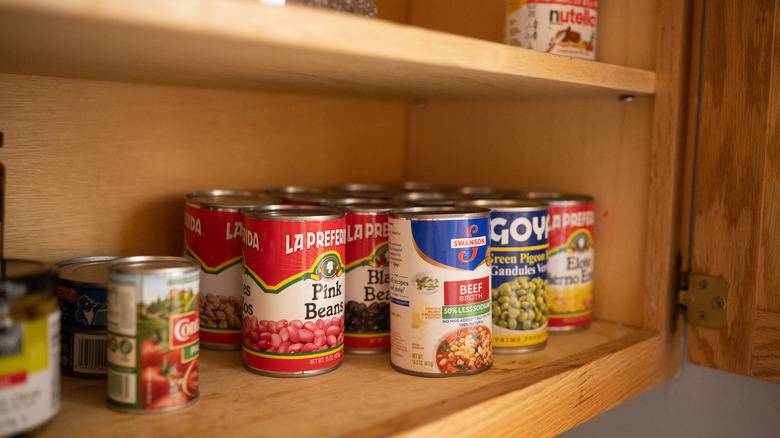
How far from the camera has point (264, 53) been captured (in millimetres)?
685

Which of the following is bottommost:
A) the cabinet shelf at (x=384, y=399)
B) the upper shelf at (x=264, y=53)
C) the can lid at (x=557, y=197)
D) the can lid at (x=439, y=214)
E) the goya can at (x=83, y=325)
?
the cabinet shelf at (x=384, y=399)

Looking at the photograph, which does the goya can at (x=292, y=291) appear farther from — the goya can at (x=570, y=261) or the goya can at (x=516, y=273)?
the goya can at (x=570, y=261)

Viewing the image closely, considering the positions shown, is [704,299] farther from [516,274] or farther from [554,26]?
[554,26]

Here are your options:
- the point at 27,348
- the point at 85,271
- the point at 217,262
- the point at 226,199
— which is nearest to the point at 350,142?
the point at 226,199

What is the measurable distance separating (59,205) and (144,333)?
0.36 m

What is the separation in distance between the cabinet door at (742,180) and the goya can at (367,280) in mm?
491

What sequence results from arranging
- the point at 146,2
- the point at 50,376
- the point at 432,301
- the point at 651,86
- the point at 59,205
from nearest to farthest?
the point at 146,2 < the point at 50,376 < the point at 432,301 < the point at 59,205 < the point at 651,86

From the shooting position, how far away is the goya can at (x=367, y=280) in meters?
0.93

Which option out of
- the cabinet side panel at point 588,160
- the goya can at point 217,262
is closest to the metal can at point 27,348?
the goya can at point 217,262

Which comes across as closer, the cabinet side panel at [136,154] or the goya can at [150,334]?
the goya can at [150,334]

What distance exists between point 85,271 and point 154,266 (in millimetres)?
202

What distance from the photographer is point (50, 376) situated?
24.7 inches

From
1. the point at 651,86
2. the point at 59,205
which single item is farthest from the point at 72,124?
the point at 651,86

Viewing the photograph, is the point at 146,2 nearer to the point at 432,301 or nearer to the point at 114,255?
the point at 432,301
